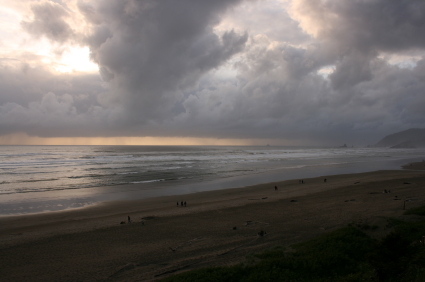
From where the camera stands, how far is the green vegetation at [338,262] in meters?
7.55

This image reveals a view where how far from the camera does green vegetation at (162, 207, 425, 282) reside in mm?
7555

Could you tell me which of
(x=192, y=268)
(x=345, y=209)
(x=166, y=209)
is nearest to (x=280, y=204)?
(x=345, y=209)

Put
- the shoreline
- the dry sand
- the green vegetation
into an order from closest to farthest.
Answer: the green vegetation, the dry sand, the shoreline

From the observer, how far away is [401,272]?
741cm

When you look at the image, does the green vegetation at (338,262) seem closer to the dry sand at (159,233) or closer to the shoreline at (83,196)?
the dry sand at (159,233)

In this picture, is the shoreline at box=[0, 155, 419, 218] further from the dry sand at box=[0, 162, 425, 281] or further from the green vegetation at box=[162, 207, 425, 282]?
the green vegetation at box=[162, 207, 425, 282]

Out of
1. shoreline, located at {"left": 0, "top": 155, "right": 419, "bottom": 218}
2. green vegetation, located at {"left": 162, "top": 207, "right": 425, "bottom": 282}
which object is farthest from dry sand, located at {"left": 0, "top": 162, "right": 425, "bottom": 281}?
shoreline, located at {"left": 0, "top": 155, "right": 419, "bottom": 218}

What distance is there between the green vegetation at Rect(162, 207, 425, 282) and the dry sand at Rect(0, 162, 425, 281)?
1166 millimetres

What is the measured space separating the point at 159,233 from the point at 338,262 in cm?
933

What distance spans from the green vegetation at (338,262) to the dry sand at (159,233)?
1.17 meters

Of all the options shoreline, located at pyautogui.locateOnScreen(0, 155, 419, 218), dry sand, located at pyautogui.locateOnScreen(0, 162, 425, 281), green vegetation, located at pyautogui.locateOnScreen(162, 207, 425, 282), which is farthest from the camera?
shoreline, located at pyautogui.locateOnScreen(0, 155, 419, 218)

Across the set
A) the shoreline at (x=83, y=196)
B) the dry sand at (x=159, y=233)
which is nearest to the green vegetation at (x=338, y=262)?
the dry sand at (x=159, y=233)

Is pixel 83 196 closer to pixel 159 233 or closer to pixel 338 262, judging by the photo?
pixel 159 233

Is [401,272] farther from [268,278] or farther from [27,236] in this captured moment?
[27,236]
